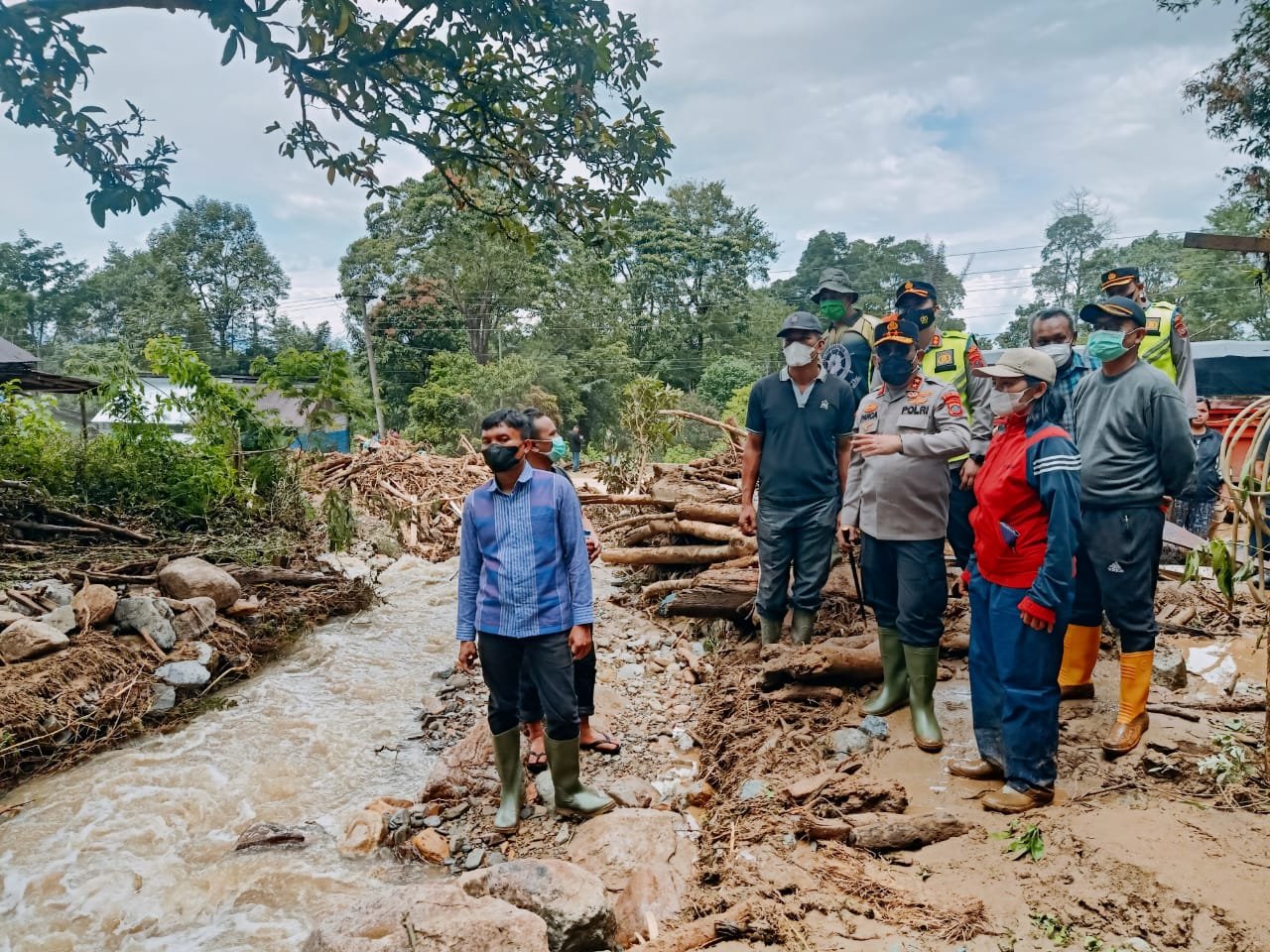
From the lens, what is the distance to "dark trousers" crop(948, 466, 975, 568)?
420 centimetres

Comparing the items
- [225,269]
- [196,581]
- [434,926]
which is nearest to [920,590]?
[434,926]

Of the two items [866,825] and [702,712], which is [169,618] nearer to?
[702,712]

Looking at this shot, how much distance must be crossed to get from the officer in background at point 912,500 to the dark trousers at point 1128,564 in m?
0.66

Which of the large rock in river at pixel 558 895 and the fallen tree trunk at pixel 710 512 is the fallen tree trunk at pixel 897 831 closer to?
the large rock in river at pixel 558 895

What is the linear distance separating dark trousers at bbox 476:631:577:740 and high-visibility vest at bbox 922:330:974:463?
2.38 m

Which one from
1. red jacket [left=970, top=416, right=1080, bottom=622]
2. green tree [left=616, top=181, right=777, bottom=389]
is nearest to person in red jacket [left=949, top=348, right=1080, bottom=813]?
red jacket [left=970, top=416, right=1080, bottom=622]

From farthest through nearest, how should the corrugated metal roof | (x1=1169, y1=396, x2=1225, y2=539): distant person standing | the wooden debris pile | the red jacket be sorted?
the corrugated metal roof
the wooden debris pile
(x1=1169, y1=396, x2=1225, y2=539): distant person standing
the red jacket

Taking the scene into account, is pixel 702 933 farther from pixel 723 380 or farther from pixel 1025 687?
pixel 723 380

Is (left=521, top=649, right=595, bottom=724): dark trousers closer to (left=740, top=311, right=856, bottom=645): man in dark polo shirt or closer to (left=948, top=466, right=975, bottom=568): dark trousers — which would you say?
(left=740, top=311, right=856, bottom=645): man in dark polo shirt

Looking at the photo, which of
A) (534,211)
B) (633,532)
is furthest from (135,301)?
(534,211)

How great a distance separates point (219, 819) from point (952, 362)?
481 centimetres

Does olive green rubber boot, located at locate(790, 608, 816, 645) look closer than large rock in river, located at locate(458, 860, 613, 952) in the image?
No

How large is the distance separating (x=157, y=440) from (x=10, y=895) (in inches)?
204

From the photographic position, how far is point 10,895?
361 centimetres
